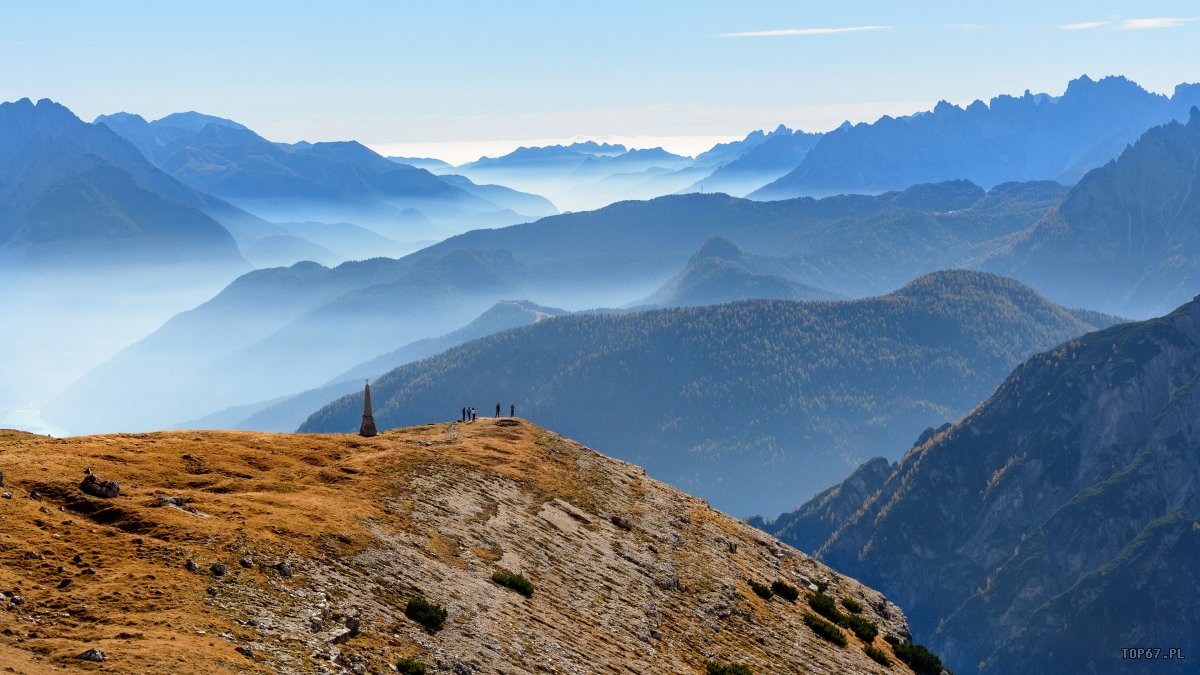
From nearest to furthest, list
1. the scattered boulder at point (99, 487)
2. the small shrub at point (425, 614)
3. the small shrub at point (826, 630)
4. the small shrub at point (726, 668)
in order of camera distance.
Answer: the small shrub at point (425, 614) < the scattered boulder at point (99, 487) < the small shrub at point (726, 668) < the small shrub at point (826, 630)

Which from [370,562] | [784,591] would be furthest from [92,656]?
[784,591]

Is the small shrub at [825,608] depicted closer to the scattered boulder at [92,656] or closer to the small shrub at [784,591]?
the small shrub at [784,591]

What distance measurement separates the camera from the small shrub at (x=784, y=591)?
8706 centimetres

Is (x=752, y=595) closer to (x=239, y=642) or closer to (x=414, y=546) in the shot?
(x=414, y=546)

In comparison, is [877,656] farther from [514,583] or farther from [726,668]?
[514,583]

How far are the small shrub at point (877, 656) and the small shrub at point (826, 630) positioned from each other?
2933mm

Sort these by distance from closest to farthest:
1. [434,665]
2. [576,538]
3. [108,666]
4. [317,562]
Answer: [108,666], [434,665], [317,562], [576,538]

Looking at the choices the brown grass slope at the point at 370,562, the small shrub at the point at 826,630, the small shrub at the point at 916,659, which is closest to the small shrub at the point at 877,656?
the brown grass slope at the point at 370,562

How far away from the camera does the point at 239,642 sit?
47.6 meters

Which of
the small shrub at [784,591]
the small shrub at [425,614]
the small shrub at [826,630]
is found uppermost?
the small shrub at [784,591]

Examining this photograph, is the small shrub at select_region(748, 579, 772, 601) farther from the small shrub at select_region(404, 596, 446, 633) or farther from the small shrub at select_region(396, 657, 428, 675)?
the small shrub at select_region(396, 657, 428, 675)

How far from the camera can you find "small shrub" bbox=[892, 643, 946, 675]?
9100 centimetres

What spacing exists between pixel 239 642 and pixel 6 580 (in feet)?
31.1

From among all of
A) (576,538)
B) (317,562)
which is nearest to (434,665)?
(317,562)
